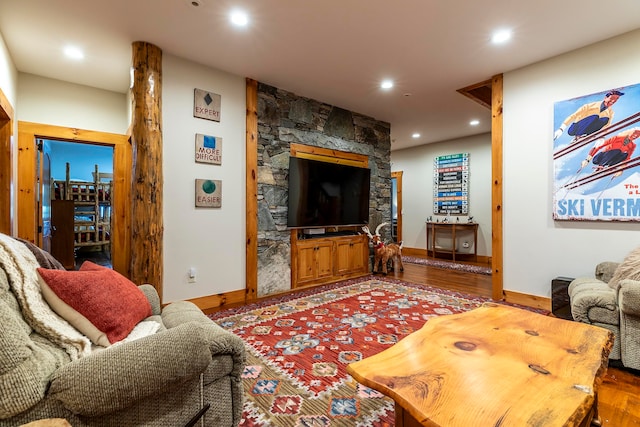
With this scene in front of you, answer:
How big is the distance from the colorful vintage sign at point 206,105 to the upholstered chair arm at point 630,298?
375 centimetres

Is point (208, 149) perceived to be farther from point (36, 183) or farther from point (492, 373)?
point (492, 373)

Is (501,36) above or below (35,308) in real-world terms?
above

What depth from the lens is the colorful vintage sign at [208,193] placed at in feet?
10.6

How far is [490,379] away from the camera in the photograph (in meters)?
1.07

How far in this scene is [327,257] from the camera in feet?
14.8

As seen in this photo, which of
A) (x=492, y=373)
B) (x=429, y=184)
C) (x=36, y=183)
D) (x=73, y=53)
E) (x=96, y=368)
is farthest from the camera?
(x=429, y=184)

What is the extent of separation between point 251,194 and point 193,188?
666 millimetres

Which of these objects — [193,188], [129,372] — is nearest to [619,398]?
[129,372]

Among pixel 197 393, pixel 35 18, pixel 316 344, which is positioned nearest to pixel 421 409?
pixel 197 393

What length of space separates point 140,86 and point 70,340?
2533mm

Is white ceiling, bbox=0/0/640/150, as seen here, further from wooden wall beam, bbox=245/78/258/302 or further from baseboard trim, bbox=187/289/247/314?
baseboard trim, bbox=187/289/247/314

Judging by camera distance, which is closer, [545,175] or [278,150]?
[545,175]

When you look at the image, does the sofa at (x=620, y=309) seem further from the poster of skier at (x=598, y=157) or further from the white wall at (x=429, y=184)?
the white wall at (x=429, y=184)

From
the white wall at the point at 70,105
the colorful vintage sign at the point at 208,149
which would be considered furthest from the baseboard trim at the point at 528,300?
the white wall at the point at 70,105
